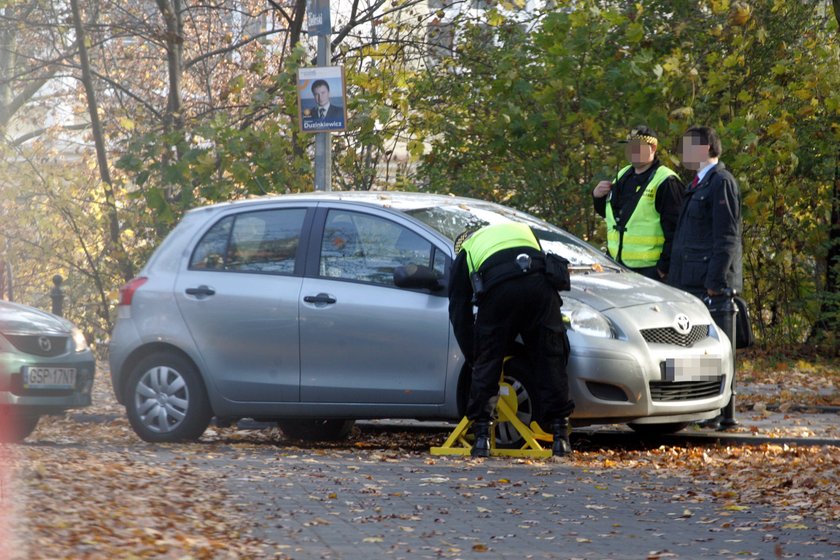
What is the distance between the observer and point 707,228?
10047mm

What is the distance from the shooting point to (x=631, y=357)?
868 centimetres

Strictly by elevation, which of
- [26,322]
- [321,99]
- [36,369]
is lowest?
[36,369]

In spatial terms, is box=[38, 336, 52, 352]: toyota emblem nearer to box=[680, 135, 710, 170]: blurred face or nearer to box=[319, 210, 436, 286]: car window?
box=[319, 210, 436, 286]: car window

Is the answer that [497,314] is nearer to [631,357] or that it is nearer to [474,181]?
[631,357]

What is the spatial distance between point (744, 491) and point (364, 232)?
3.24 meters

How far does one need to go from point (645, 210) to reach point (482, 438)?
2.66 m

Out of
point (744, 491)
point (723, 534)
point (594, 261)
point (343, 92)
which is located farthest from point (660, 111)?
point (723, 534)

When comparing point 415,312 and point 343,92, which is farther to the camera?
point 343,92

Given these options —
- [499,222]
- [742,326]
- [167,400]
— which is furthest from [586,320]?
[167,400]

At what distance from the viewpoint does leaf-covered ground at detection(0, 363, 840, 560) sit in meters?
5.64

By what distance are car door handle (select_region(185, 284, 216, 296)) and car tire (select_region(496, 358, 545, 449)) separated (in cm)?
219

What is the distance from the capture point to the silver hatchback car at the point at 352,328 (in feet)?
29.1

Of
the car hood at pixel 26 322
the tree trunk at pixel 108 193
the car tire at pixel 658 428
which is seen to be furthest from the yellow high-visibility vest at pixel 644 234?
the tree trunk at pixel 108 193

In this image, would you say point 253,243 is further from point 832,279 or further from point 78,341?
point 832,279
